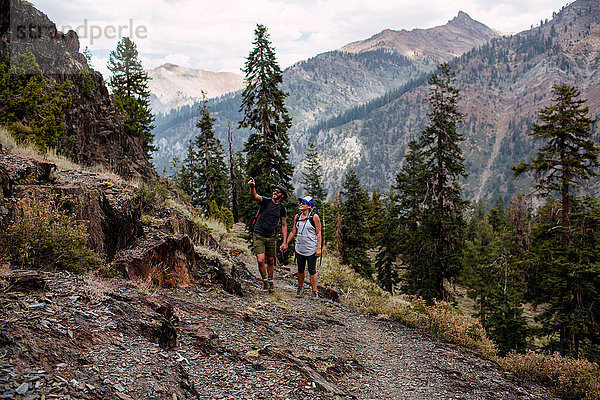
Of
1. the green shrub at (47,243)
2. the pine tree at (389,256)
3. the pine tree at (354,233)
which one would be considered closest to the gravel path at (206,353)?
the green shrub at (47,243)

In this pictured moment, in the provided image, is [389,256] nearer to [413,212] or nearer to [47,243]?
[413,212]

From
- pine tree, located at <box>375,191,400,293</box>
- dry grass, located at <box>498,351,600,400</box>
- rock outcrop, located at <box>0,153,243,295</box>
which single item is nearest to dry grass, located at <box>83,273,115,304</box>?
rock outcrop, located at <box>0,153,243,295</box>

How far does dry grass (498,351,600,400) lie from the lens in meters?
7.29

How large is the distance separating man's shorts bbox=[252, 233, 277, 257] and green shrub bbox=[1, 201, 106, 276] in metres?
3.70

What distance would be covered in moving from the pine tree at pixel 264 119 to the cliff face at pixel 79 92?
6.40 m

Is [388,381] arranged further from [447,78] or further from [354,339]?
[447,78]

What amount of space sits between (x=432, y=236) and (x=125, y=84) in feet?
126

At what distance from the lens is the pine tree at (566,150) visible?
16.5 metres

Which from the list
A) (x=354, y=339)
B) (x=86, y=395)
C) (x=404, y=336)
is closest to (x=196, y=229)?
(x=354, y=339)

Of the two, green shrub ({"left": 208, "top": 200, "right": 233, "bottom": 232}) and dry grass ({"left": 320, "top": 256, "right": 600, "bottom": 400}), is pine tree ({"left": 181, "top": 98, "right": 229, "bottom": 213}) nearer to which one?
green shrub ({"left": 208, "top": 200, "right": 233, "bottom": 232})

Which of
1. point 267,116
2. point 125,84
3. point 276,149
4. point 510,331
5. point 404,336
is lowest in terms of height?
point 510,331

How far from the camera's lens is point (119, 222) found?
7156mm

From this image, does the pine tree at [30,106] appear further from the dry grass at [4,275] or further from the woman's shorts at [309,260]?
the woman's shorts at [309,260]

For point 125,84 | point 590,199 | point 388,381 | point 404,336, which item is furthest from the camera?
point 125,84
